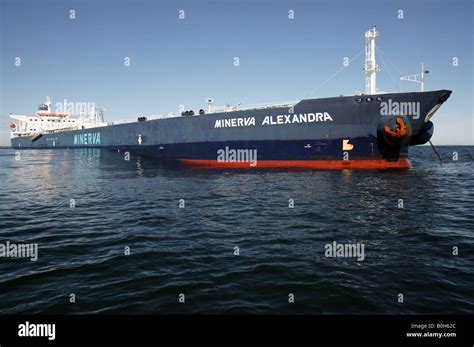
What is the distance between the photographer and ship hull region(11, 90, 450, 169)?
25.8 m

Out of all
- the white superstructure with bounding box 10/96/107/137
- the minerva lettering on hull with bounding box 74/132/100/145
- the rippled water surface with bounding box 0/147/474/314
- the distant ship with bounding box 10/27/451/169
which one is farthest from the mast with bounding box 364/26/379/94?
the white superstructure with bounding box 10/96/107/137

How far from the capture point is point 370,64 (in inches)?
1127

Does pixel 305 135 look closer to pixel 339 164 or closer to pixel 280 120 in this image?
pixel 280 120

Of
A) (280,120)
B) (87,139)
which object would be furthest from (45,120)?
(280,120)

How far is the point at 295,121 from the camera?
27797 mm

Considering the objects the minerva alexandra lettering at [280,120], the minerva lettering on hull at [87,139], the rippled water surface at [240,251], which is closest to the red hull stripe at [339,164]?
the minerva alexandra lettering at [280,120]

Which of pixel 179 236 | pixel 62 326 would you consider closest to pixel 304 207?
pixel 179 236

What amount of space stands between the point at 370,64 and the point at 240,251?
89.7ft

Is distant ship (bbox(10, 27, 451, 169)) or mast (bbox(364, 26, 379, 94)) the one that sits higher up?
mast (bbox(364, 26, 379, 94))

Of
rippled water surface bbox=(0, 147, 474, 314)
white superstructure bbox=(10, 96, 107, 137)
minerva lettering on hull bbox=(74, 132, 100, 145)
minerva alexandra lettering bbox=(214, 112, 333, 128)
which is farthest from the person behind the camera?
white superstructure bbox=(10, 96, 107, 137)

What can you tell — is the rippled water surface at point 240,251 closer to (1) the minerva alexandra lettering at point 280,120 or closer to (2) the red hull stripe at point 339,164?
(2) the red hull stripe at point 339,164

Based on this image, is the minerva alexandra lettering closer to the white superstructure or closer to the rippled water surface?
the rippled water surface

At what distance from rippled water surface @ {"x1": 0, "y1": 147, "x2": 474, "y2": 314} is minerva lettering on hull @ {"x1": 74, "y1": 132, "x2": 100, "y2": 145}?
43241mm

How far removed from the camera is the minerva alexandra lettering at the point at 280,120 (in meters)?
27.0
